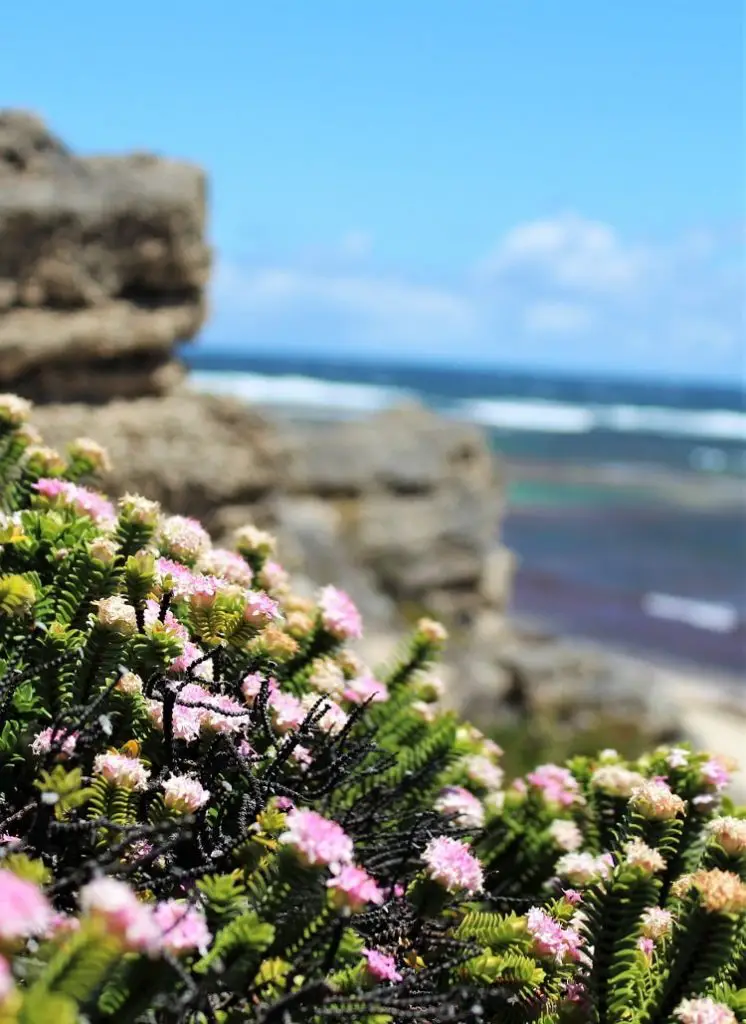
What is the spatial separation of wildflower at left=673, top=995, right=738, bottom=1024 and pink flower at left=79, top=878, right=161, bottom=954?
87 cm

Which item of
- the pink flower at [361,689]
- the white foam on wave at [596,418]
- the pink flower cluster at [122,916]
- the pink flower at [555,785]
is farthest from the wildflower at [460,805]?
the white foam on wave at [596,418]

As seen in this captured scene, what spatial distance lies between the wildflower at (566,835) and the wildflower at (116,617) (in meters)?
1.22

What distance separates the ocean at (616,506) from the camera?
2655 cm

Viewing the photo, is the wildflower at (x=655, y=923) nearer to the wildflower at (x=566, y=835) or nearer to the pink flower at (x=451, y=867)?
the pink flower at (x=451, y=867)

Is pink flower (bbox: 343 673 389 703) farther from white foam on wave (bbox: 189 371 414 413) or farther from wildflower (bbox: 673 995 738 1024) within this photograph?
white foam on wave (bbox: 189 371 414 413)

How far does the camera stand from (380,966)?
6.12 ft

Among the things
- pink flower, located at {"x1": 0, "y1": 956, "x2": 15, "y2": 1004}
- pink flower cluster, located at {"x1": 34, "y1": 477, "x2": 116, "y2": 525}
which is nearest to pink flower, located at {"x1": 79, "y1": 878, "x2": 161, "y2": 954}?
pink flower, located at {"x1": 0, "y1": 956, "x2": 15, "y2": 1004}

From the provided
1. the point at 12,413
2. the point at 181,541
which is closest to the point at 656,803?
the point at 181,541

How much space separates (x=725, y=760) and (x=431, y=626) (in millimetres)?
898

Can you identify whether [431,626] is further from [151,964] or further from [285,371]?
[285,371]

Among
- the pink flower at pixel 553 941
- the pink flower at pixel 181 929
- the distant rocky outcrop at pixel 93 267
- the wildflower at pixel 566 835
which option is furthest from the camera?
the distant rocky outcrop at pixel 93 267

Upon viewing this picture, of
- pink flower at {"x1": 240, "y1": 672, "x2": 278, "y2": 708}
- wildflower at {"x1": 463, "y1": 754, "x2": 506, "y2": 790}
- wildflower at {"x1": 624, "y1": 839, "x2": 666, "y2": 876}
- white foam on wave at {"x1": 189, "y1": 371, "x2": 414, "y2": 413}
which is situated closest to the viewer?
wildflower at {"x1": 624, "y1": 839, "x2": 666, "y2": 876}

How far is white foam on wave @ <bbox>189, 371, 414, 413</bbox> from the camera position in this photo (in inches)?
2889

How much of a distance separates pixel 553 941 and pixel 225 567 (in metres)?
1.07
